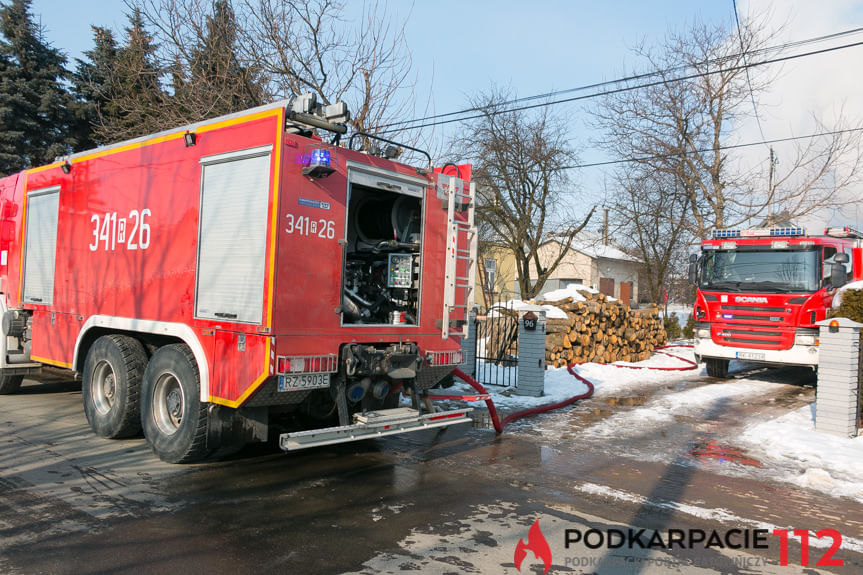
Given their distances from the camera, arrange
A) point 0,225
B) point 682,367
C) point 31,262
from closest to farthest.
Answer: point 31,262
point 0,225
point 682,367

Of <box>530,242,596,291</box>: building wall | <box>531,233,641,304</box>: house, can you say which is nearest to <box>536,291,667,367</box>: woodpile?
<box>531,233,641,304</box>: house

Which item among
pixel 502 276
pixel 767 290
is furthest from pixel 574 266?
pixel 767 290

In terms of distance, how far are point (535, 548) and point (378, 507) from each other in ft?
4.78

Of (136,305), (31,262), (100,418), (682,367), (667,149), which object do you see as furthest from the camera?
(667,149)

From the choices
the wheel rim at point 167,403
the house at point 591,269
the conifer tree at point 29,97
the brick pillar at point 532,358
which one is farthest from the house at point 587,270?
the wheel rim at point 167,403

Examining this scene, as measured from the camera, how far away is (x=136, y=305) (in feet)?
23.1

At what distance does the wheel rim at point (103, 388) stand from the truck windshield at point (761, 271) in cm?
1172

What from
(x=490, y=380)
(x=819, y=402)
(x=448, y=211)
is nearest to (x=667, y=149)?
(x=490, y=380)

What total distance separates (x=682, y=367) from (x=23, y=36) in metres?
28.0

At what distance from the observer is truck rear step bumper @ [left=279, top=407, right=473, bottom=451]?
545 cm

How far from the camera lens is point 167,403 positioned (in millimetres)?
6629

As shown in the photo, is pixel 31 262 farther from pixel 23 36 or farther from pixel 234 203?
pixel 23 36

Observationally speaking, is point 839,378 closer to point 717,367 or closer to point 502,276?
point 717,367

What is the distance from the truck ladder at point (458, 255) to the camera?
23.1 feet
